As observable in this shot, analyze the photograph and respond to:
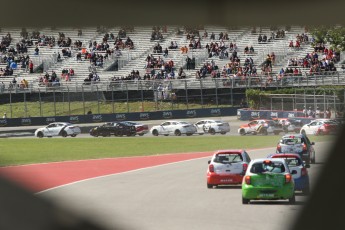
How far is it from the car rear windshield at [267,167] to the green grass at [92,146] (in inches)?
45.2

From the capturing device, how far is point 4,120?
2.34m

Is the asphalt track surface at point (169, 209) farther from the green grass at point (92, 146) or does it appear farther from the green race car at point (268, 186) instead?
the green race car at point (268, 186)

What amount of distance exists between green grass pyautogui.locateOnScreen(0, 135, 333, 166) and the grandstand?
20cm

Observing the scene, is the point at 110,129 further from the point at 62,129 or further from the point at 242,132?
the point at 242,132

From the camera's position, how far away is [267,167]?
4445mm

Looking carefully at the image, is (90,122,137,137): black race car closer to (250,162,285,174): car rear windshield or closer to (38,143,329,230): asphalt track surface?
(38,143,329,230): asphalt track surface

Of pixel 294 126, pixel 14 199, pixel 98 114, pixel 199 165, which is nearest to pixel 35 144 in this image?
pixel 98 114

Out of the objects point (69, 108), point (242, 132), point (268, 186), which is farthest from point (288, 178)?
point (242, 132)

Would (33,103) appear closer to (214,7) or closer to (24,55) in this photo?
(24,55)

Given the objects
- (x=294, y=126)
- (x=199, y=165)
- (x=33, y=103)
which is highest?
(x=33, y=103)

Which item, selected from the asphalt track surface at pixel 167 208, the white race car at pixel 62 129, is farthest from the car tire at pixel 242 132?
the white race car at pixel 62 129

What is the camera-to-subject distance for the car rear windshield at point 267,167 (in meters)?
4.12

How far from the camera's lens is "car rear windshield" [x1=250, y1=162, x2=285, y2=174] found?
13.5 ft

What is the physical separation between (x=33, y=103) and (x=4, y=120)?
176mm
